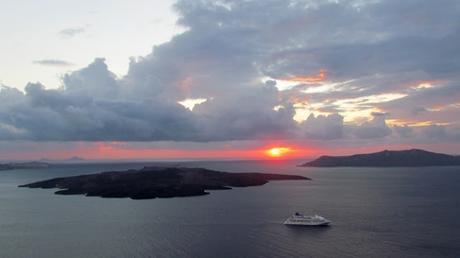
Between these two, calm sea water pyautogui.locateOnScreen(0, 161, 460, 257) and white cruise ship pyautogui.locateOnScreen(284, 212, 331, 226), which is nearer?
calm sea water pyautogui.locateOnScreen(0, 161, 460, 257)

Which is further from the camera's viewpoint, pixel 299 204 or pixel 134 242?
pixel 299 204

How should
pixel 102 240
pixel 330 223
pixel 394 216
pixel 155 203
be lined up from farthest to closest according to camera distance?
pixel 155 203, pixel 394 216, pixel 330 223, pixel 102 240

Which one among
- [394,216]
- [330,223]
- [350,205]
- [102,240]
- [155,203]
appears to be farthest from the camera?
[155,203]

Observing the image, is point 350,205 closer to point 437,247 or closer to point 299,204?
point 299,204

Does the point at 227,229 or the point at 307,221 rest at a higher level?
the point at 307,221

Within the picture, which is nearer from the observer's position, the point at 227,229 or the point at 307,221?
the point at 227,229

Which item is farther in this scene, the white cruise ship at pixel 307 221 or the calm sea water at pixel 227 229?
the white cruise ship at pixel 307 221

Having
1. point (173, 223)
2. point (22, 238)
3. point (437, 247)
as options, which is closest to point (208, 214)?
point (173, 223)
